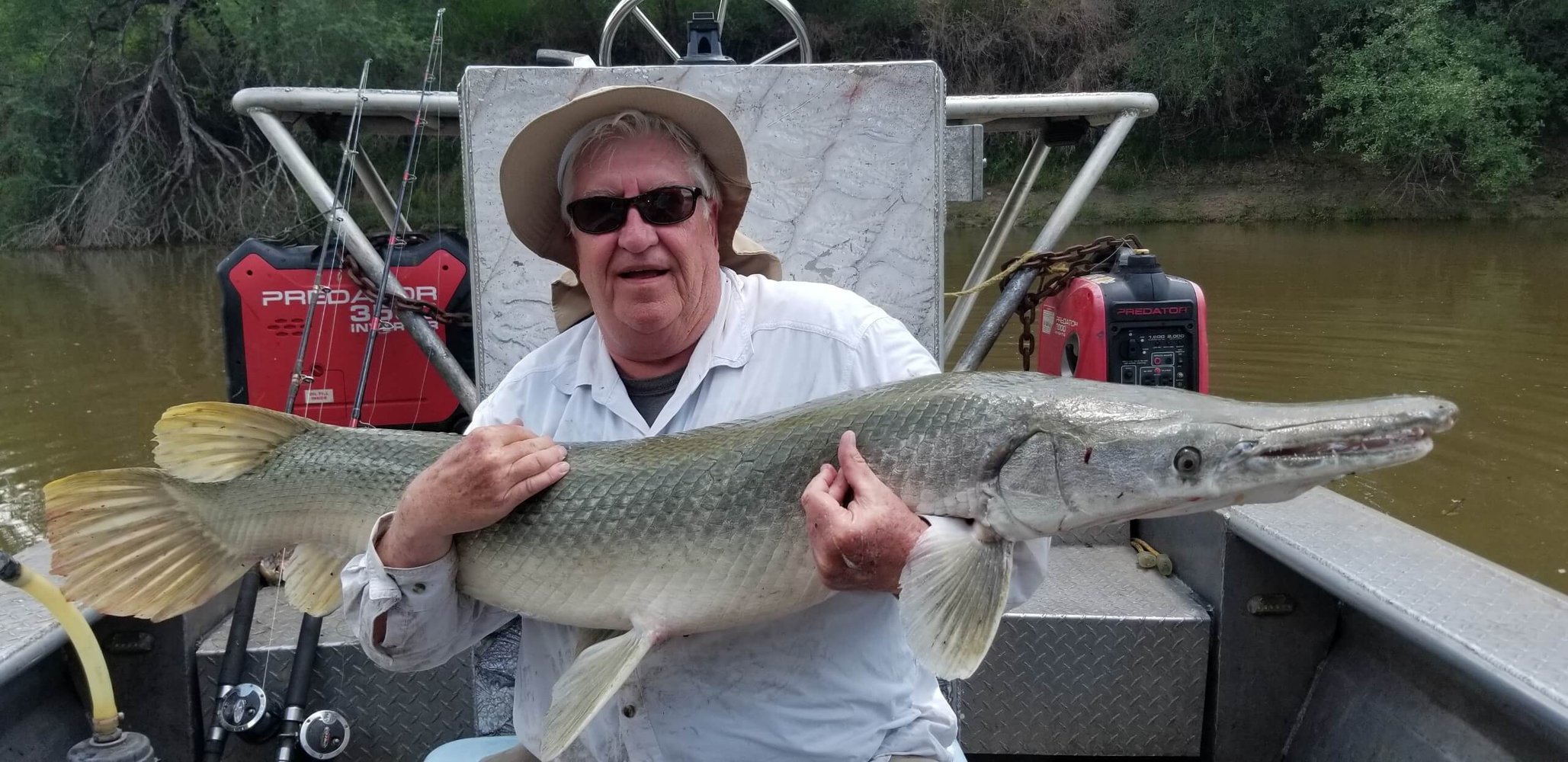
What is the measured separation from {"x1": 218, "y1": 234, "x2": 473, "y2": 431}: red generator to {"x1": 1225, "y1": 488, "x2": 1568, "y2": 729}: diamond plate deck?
296 centimetres

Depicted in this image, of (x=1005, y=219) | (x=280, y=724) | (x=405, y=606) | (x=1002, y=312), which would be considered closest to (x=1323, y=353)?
(x=1005, y=219)

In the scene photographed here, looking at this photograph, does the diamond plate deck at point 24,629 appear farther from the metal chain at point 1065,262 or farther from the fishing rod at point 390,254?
the metal chain at point 1065,262

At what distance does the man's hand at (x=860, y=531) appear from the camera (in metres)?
1.81

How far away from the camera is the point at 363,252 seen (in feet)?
13.0

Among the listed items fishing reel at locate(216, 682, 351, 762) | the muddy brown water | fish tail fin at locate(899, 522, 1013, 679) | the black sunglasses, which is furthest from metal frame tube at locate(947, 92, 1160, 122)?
the muddy brown water

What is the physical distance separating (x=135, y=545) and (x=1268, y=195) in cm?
2714

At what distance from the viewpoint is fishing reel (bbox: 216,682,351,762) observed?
2900mm

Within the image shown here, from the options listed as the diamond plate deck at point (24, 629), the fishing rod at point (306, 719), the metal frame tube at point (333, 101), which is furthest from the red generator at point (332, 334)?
the diamond plate deck at point (24, 629)

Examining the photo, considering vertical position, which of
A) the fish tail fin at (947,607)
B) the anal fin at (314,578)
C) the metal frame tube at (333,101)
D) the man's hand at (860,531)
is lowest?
Answer: the anal fin at (314,578)

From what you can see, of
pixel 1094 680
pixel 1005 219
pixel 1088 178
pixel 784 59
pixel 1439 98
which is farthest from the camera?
pixel 1439 98

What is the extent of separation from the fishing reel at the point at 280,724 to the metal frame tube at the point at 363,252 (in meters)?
1.21

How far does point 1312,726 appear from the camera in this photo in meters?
3.06

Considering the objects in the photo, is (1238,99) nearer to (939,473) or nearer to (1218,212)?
(1218,212)

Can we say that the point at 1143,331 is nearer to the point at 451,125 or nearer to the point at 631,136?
the point at 631,136
